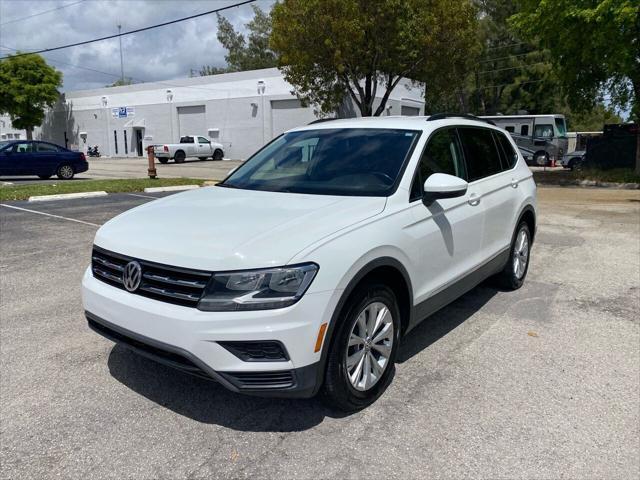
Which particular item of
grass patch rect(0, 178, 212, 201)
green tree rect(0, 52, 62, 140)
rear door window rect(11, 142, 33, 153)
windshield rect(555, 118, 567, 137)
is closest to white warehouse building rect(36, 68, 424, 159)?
green tree rect(0, 52, 62, 140)

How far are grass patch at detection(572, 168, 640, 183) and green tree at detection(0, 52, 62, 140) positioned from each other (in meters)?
41.0

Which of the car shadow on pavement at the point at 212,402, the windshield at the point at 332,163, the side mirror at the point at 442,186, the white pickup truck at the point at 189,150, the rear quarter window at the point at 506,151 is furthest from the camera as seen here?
the white pickup truck at the point at 189,150

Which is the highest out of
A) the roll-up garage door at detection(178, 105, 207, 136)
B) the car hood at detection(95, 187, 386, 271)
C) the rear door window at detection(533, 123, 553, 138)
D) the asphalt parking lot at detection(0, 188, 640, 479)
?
the roll-up garage door at detection(178, 105, 207, 136)

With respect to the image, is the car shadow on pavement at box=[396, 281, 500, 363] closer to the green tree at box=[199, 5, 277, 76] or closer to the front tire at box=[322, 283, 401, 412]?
the front tire at box=[322, 283, 401, 412]

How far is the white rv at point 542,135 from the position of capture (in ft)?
103

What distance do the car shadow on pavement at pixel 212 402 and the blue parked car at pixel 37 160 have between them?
54.8 ft

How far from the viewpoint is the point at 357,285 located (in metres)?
3.07

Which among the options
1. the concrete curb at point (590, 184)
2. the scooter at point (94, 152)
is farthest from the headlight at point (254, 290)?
the scooter at point (94, 152)

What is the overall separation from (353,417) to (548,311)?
280 centimetres

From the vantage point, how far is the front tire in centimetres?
299

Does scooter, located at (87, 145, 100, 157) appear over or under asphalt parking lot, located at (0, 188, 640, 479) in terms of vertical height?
over

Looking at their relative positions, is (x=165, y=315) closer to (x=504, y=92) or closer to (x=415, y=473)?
(x=415, y=473)

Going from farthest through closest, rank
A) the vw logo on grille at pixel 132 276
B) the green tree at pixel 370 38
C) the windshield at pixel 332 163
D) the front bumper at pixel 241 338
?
the green tree at pixel 370 38, the windshield at pixel 332 163, the vw logo on grille at pixel 132 276, the front bumper at pixel 241 338

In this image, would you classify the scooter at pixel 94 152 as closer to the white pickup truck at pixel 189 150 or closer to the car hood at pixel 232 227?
the white pickup truck at pixel 189 150
